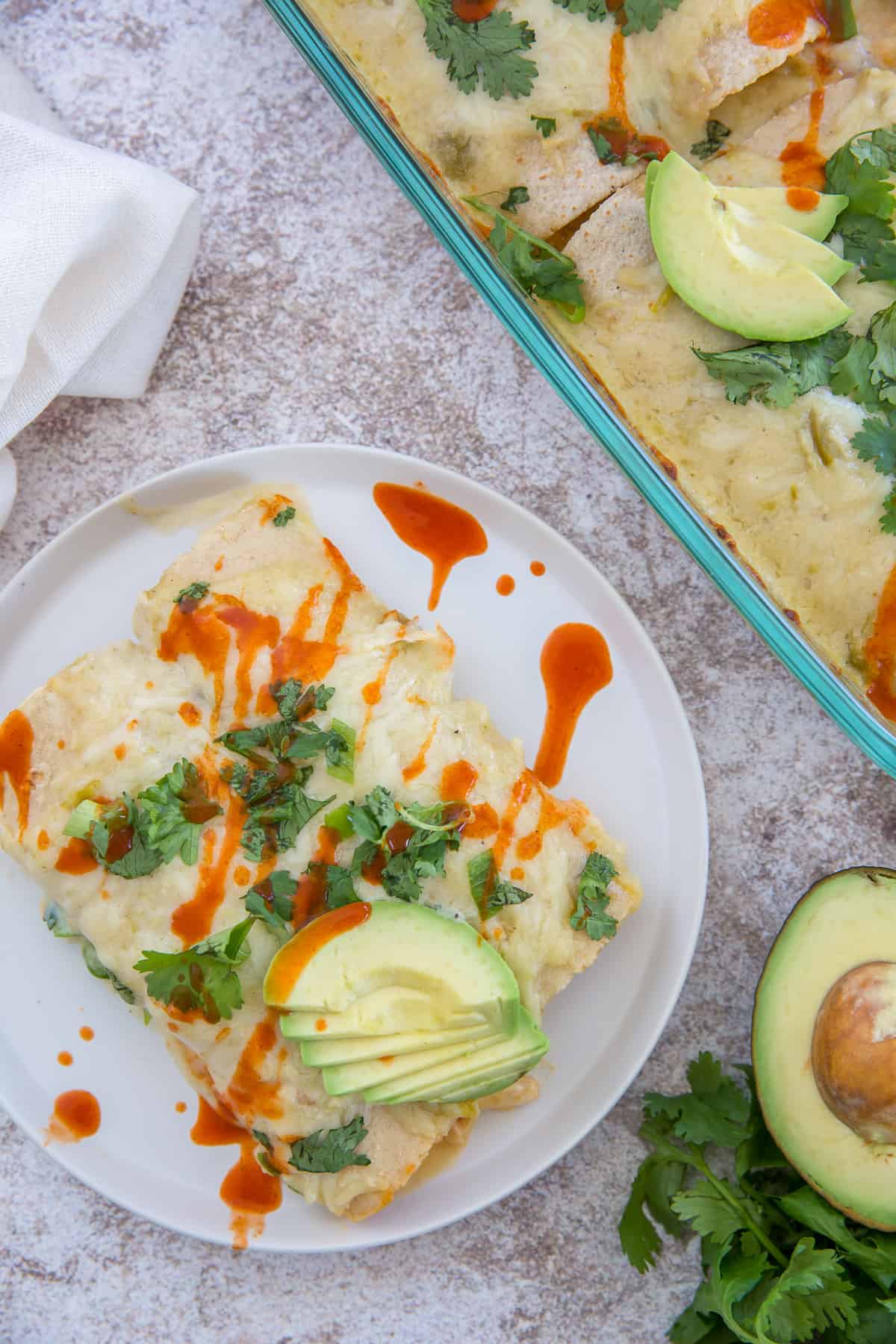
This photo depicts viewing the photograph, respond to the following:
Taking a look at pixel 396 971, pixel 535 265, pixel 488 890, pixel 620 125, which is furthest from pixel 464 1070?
pixel 620 125

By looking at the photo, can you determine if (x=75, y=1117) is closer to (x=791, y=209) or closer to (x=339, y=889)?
(x=339, y=889)

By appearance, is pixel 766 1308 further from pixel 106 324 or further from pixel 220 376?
pixel 106 324

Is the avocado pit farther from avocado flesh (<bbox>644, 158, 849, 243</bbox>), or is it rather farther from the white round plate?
avocado flesh (<bbox>644, 158, 849, 243</bbox>)

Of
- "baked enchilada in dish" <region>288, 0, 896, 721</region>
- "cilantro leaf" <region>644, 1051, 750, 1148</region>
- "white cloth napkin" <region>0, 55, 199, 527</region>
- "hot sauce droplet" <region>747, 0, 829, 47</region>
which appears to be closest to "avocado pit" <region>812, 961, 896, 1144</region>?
"cilantro leaf" <region>644, 1051, 750, 1148</region>

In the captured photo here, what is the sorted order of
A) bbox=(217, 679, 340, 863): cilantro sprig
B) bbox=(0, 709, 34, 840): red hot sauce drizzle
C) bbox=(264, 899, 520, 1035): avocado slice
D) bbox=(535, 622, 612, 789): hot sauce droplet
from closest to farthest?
bbox=(264, 899, 520, 1035): avocado slice, bbox=(217, 679, 340, 863): cilantro sprig, bbox=(0, 709, 34, 840): red hot sauce drizzle, bbox=(535, 622, 612, 789): hot sauce droplet

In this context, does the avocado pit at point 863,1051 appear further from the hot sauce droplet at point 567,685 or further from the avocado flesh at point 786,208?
the avocado flesh at point 786,208

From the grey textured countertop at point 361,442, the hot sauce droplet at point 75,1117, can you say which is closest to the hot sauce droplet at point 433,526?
the grey textured countertop at point 361,442

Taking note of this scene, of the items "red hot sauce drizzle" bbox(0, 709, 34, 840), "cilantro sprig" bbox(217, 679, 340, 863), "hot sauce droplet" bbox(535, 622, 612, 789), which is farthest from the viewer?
"hot sauce droplet" bbox(535, 622, 612, 789)
